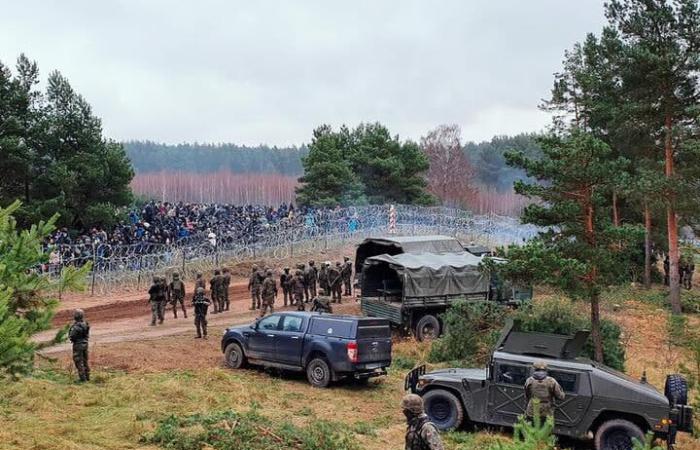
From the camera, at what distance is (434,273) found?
21438 mm

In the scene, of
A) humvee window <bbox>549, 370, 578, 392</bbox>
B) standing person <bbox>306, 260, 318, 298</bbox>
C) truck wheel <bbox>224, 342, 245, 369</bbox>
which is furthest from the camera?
standing person <bbox>306, 260, 318, 298</bbox>

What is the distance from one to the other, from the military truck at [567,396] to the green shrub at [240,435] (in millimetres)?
2176

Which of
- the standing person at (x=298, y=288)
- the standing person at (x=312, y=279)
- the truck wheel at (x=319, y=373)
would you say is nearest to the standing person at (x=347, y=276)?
the standing person at (x=312, y=279)

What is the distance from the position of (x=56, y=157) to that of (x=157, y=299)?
1528 cm

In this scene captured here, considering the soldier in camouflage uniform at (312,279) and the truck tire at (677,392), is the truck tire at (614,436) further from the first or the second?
the soldier in camouflage uniform at (312,279)

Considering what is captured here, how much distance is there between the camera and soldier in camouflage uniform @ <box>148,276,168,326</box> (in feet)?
69.2

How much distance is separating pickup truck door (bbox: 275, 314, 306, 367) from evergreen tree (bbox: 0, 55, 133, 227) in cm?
1845

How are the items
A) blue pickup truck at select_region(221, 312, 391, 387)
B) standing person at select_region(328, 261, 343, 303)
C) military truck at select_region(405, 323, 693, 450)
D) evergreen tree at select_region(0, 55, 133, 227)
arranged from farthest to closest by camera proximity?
evergreen tree at select_region(0, 55, 133, 227) → standing person at select_region(328, 261, 343, 303) → blue pickup truck at select_region(221, 312, 391, 387) → military truck at select_region(405, 323, 693, 450)

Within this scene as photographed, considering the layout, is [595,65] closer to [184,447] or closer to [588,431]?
[588,431]

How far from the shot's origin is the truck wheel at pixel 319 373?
1516cm

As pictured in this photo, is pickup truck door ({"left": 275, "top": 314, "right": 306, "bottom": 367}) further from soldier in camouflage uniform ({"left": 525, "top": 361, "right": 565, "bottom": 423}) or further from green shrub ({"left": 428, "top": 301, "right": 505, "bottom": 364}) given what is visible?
soldier in camouflage uniform ({"left": 525, "top": 361, "right": 565, "bottom": 423})

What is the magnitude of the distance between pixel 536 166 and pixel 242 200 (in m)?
103

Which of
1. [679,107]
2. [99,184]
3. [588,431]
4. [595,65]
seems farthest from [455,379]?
[595,65]

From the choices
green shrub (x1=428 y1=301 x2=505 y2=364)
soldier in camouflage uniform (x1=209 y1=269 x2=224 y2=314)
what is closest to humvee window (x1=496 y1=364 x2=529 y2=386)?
green shrub (x1=428 y1=301 x2=505 y2=364)
